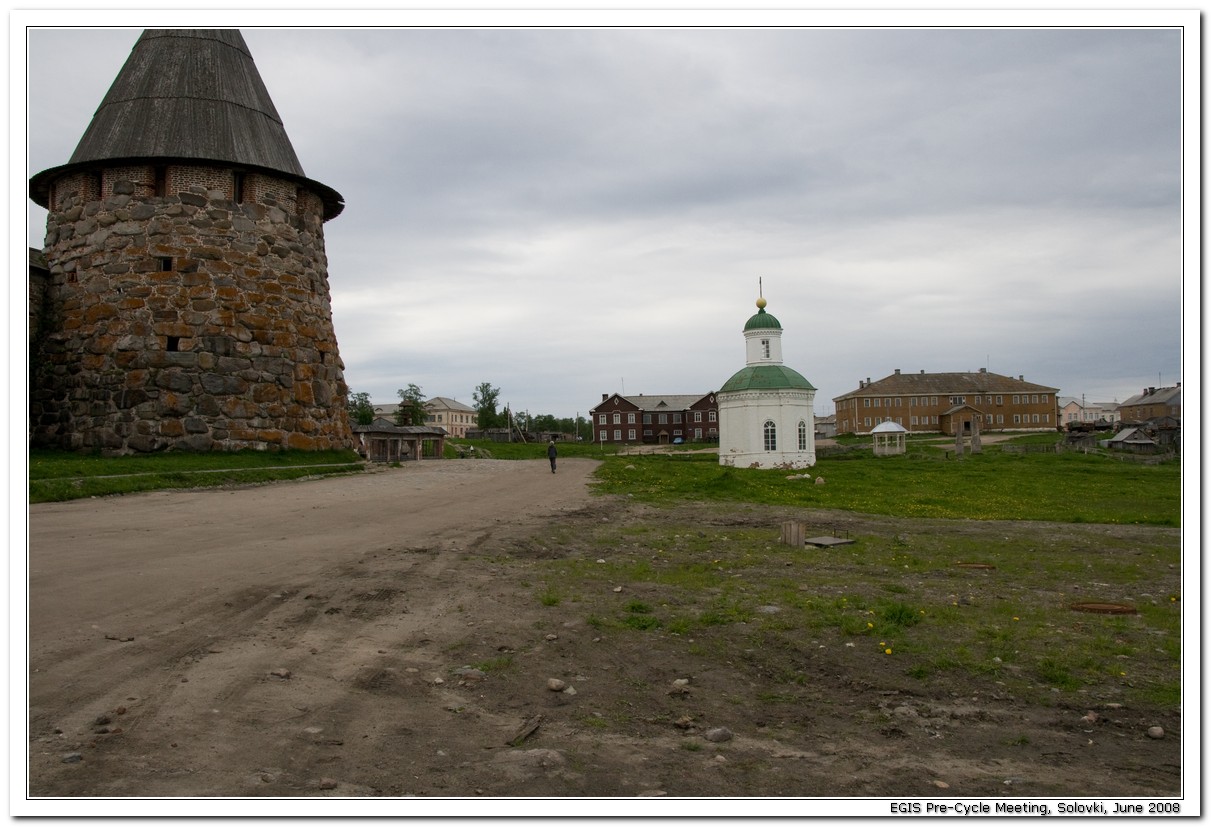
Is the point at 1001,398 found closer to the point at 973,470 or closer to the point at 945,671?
the point at 973,470

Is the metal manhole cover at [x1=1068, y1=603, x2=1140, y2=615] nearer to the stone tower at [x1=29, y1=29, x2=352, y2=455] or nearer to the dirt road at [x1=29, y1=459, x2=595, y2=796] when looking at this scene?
the dirt road at [x1=29, y1=459, x2=595, y2=796]

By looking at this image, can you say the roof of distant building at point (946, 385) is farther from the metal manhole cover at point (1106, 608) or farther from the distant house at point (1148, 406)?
the metal manhole cover at point (1106, 608)

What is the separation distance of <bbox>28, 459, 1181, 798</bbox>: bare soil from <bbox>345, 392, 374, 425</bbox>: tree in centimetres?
8043

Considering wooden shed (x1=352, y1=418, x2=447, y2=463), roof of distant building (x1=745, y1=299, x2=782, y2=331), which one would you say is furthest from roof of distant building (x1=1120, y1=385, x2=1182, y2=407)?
wooden shed (x1=352, y1=418, x2=447, y2=463)

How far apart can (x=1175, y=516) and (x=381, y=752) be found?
1832 centimetres

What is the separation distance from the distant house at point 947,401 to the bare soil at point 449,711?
322ft

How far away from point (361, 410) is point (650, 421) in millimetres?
35927

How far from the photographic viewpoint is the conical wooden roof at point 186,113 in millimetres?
23562

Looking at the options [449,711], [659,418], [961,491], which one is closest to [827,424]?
[659,418]

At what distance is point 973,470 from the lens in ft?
115

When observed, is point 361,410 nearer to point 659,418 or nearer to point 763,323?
point 659,418

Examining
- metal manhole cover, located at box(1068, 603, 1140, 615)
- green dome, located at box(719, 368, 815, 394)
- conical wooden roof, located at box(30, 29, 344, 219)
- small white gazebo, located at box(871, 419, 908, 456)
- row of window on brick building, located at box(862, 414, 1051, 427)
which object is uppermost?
conical wooden roof, located at box(30, 29, 344, 219)

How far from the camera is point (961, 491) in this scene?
24.8m

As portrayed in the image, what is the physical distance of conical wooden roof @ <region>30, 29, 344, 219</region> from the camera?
23562 mm
